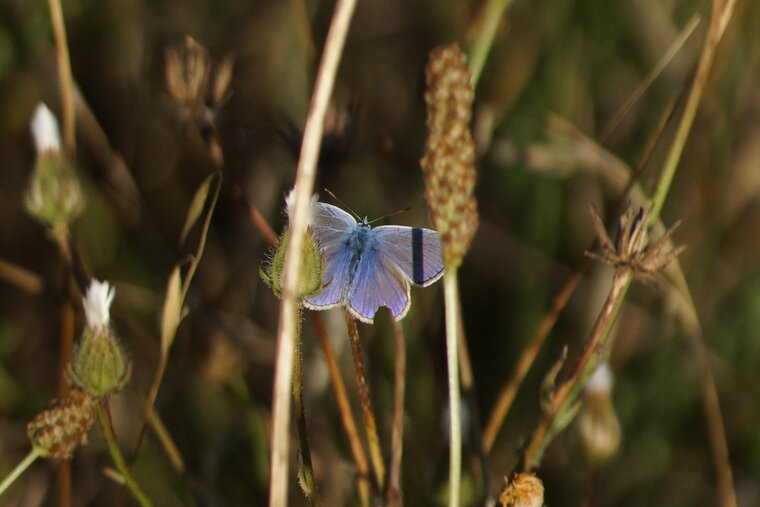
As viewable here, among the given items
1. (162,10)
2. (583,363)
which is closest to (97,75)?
(162,10)

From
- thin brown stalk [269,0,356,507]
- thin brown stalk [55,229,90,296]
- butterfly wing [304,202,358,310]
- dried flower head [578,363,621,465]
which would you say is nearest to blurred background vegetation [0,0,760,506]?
thin brown stalk [55,229,90,296]

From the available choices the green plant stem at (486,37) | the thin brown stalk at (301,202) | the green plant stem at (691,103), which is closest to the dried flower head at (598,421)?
the green plant stem at (691,103)

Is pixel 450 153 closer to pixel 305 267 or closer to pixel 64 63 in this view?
pixel 305 267

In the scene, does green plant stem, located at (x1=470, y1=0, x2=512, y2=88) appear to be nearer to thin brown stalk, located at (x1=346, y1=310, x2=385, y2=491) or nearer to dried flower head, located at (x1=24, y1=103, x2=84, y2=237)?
thin brown stalk, located at (x1=346, y1=310, x2=385, y2=491)

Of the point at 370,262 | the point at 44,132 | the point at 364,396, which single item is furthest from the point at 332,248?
the point at 44,132

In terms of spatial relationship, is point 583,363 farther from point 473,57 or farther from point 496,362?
point 496,362
